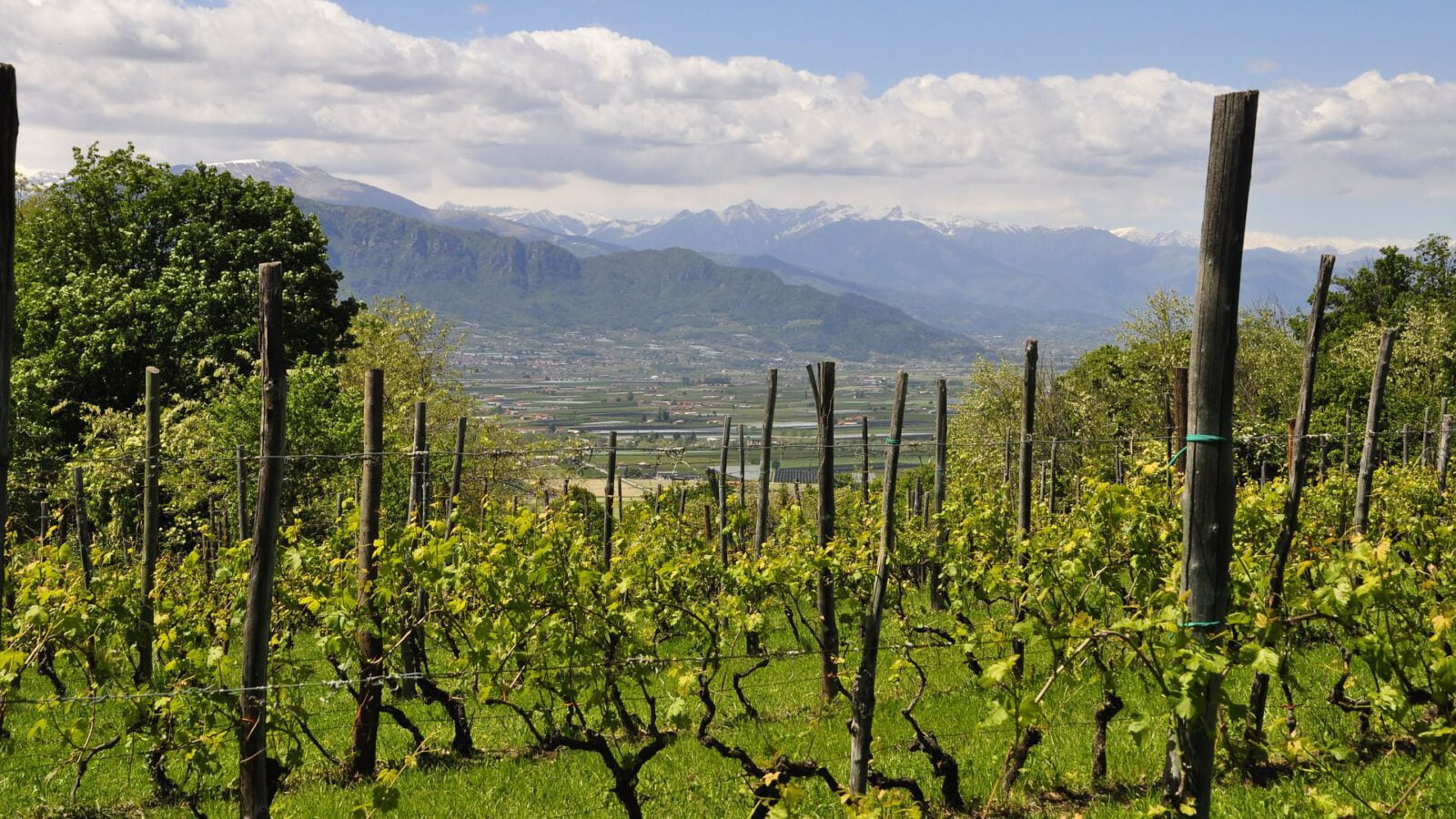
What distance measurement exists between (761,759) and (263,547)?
431 centimetres

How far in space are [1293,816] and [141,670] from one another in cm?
822

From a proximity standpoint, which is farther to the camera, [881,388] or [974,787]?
[881,388]

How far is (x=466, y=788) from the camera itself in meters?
7.75

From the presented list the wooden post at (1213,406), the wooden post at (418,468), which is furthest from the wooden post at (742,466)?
the wooden post at (1213,406)

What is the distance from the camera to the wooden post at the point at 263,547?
17.1 feet

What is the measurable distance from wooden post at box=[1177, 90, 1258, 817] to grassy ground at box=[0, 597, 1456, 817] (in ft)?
7.74

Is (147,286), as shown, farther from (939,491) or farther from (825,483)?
(825,483)

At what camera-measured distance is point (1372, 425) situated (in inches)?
364

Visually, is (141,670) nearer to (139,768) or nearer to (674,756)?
(139,768)

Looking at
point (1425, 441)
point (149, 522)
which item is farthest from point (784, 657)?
point (1425, 441)

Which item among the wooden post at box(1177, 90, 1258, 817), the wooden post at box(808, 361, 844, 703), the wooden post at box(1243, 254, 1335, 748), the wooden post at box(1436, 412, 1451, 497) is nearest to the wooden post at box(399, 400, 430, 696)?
the wooden post at box(808, 361, 844, 703)

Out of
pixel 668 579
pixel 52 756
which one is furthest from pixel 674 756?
Result: pixel 52 756

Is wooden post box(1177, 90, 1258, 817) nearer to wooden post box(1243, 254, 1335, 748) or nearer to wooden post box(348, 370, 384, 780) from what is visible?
wooden post box(1243, 254, 1335, 748)

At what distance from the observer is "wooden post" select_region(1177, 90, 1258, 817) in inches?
147
